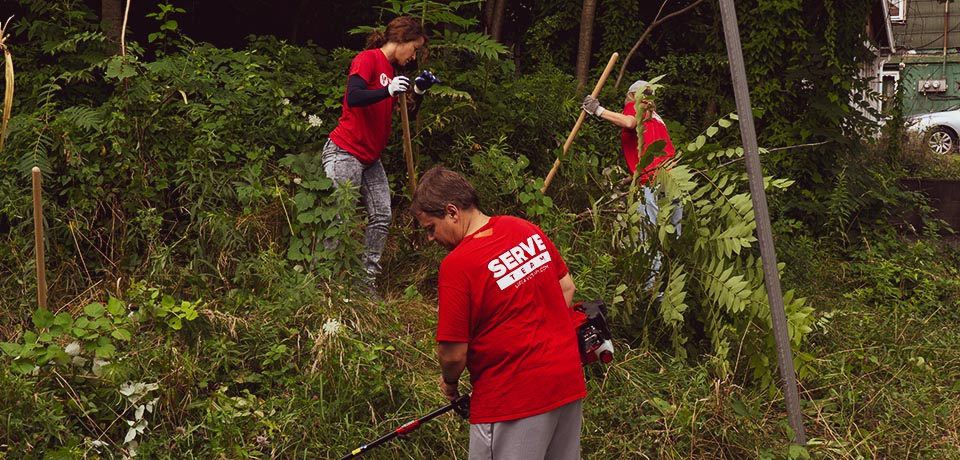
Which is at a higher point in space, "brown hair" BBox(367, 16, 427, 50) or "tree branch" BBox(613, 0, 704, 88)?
"brown hair" BBox(367, 16, 427, 50)

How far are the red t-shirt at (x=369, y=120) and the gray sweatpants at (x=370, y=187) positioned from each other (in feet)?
0.20

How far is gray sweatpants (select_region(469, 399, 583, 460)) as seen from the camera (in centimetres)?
325

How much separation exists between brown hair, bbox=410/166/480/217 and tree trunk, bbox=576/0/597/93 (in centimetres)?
616

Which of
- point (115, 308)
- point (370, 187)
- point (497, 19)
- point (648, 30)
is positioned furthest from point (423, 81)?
point (648, 30)

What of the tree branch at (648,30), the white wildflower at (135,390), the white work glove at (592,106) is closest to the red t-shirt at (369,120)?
the white work glove at (592,106)

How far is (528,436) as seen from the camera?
3250mm

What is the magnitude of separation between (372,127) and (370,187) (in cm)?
40

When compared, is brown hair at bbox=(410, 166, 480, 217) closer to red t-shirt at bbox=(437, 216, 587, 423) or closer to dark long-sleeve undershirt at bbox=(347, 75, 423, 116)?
red t-shirt at bbox=(437, 216, 587, 423)

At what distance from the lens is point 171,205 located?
6.43m

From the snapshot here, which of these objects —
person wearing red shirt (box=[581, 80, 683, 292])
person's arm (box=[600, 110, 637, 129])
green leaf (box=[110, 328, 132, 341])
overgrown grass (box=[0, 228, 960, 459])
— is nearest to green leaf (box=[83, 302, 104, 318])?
green leaf (box=[110, 328, 132, 341])

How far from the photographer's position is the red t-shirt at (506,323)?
10.5 ft

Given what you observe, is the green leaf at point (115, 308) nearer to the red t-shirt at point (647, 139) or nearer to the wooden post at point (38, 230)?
the wooden post at point (38, 230)

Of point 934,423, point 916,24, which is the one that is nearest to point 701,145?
point 934,423

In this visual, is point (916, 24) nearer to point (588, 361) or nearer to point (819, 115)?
point (819, 115)
